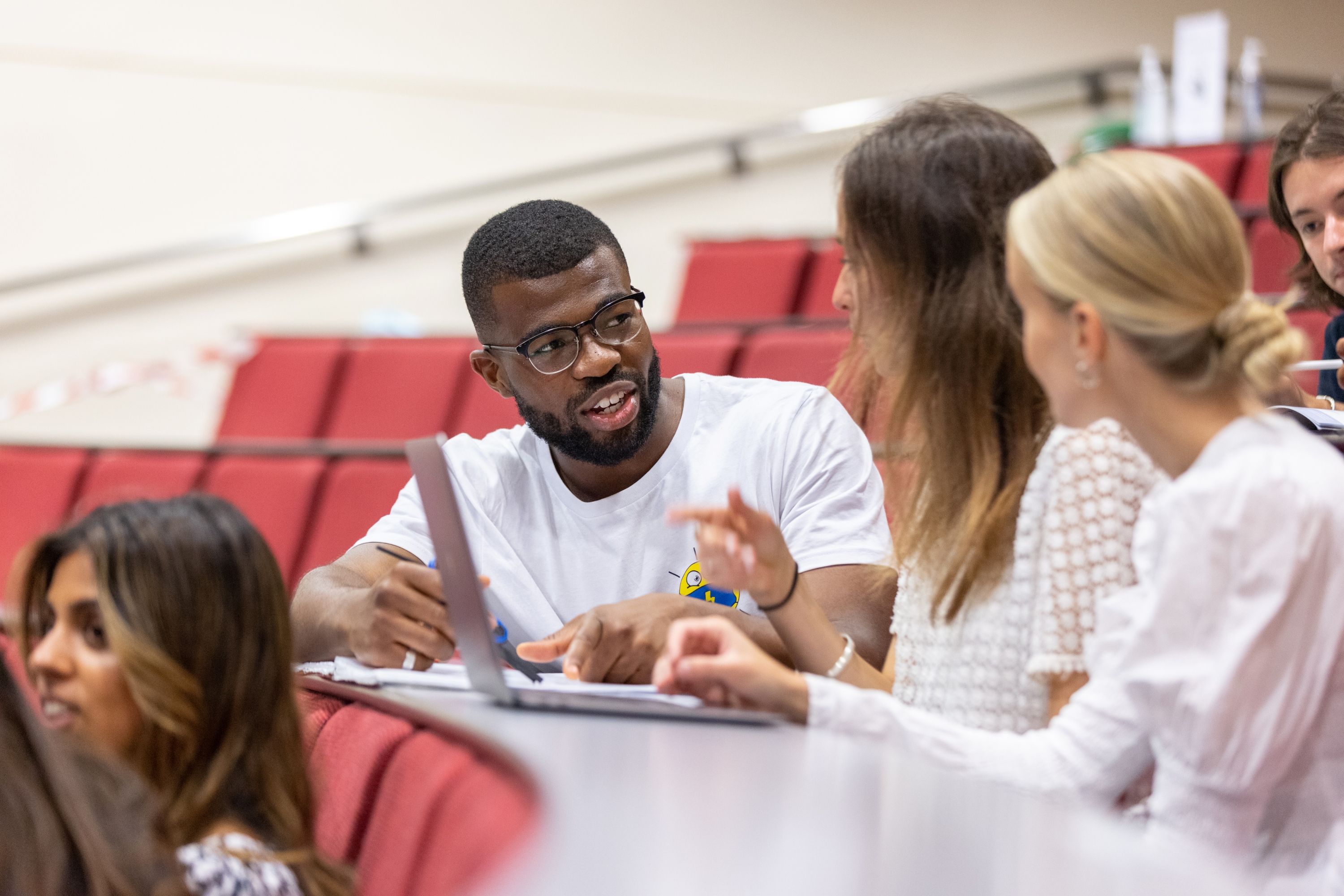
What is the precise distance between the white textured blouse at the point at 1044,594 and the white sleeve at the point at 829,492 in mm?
148

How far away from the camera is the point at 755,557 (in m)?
0.57

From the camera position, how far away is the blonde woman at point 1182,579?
42cm

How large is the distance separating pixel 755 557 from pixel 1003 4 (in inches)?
84.1

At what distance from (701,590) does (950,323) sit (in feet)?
0.85

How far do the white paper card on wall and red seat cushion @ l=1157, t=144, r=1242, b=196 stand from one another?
16 centimetres

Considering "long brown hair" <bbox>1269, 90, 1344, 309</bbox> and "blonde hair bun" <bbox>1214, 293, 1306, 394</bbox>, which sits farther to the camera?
"long brown hair" <bbox>1269, 90, 1344, 309</bbox>

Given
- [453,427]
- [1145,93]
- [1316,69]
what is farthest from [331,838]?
[1316,69]

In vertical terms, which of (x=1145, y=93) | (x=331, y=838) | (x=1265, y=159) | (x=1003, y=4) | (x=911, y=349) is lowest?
(x=331, y=838)

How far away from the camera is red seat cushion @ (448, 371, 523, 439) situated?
4.74 ft

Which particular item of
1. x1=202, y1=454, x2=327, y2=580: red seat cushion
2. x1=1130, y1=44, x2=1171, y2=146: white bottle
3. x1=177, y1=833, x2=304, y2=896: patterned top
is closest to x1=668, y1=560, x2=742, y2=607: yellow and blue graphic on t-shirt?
x1=177, y1=833, x2=304, y2=896: patterned top

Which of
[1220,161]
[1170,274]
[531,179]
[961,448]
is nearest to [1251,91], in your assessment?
[1220,161]

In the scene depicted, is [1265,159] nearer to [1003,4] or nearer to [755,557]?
[1003,4]

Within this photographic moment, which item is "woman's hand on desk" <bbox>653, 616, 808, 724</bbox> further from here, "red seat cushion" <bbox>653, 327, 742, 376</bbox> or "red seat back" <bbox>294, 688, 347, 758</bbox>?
"red seat cushion" <bbox>653, 327, 742, 376</bbox>

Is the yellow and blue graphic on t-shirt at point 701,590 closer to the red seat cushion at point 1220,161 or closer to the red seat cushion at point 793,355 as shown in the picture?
the red seat cushion at point 793,355
